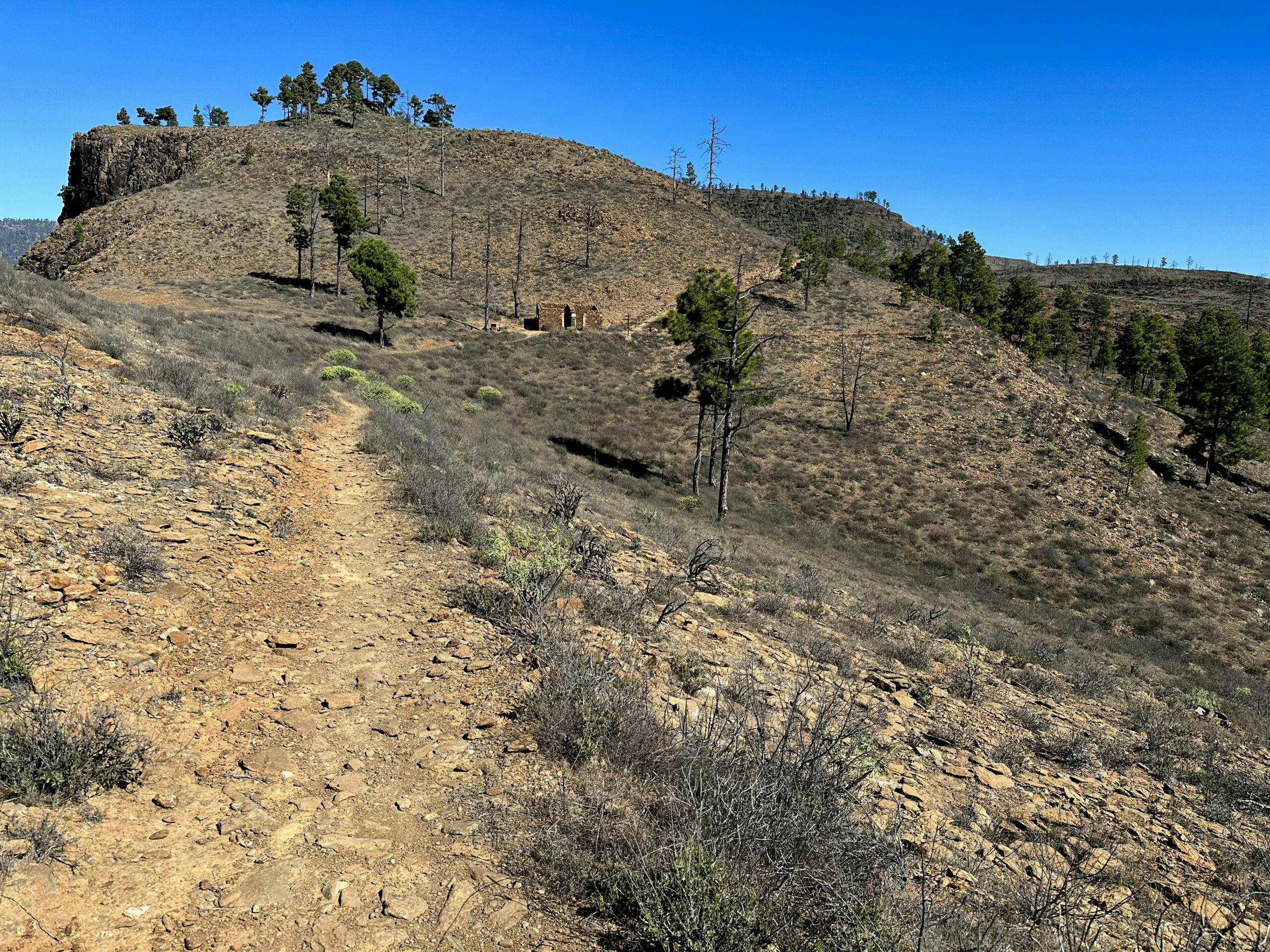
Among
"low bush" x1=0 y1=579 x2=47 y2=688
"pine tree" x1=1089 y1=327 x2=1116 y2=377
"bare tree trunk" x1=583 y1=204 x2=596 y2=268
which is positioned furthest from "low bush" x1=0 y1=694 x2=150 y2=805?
"pine tree" x1=1089 y1=327 x2=1116 y2=377

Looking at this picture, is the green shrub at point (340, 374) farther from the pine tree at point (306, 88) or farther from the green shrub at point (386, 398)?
the pine tree at point (306, 88)

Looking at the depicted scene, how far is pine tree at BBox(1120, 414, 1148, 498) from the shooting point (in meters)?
31.0

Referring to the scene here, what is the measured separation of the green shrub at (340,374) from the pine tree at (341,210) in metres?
32.1

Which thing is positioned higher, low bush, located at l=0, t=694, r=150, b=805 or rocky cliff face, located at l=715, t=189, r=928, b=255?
rocky cliff face, located at l=715, t=189, r=928, b=255

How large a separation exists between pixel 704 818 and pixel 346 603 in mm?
4766

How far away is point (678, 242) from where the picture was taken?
64250 millimetres

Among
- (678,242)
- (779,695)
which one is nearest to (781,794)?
(779,695)

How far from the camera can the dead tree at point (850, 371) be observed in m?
37.3

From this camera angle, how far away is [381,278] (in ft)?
126

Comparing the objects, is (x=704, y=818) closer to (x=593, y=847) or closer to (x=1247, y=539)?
(x=593, y=847)

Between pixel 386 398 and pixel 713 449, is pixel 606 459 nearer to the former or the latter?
pixel 713 449

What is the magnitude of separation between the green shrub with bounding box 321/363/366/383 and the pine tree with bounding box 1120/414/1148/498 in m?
36.8

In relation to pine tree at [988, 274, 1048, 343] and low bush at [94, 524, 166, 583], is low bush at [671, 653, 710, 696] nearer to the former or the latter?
low bush at [94, 524, 166, 583]

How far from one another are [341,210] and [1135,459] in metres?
56.9
